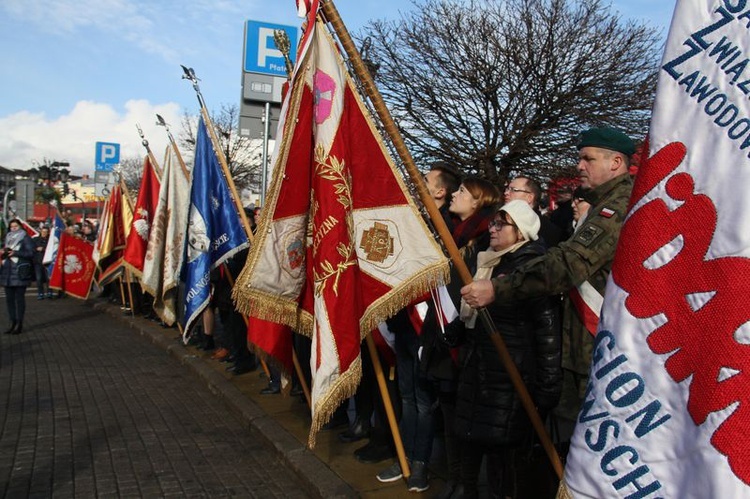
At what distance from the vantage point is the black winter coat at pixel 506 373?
322 cm

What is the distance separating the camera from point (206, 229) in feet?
22.8

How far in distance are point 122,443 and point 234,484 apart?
1.32m

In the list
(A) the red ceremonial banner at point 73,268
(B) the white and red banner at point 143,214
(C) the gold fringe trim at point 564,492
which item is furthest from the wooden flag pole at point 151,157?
(C) the gold fringe trim at point 564,492

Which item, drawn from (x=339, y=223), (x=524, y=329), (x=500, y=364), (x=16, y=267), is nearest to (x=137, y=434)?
(x=339, y=223)

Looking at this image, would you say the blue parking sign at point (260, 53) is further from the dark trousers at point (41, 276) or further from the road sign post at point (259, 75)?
the dark trousers at point (41, 276)

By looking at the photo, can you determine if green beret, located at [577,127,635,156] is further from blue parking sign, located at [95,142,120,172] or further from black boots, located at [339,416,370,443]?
blue parking sign, located at [95,142,120,172]

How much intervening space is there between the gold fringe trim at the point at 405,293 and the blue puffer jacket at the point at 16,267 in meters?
9.08

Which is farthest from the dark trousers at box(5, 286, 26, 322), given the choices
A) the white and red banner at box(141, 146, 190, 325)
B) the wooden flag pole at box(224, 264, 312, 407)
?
the wooden flag pole at box(224, 264, 312, 407)

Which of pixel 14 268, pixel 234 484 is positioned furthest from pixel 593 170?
pixel 14 268

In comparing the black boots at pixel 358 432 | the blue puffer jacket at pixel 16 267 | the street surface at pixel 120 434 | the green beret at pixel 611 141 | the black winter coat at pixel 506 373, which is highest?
the green beret at pixel 611 141

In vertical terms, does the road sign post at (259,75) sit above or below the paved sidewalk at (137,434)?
above

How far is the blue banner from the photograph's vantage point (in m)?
6.88

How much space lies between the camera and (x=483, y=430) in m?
3.28

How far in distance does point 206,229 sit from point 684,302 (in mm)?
5897
